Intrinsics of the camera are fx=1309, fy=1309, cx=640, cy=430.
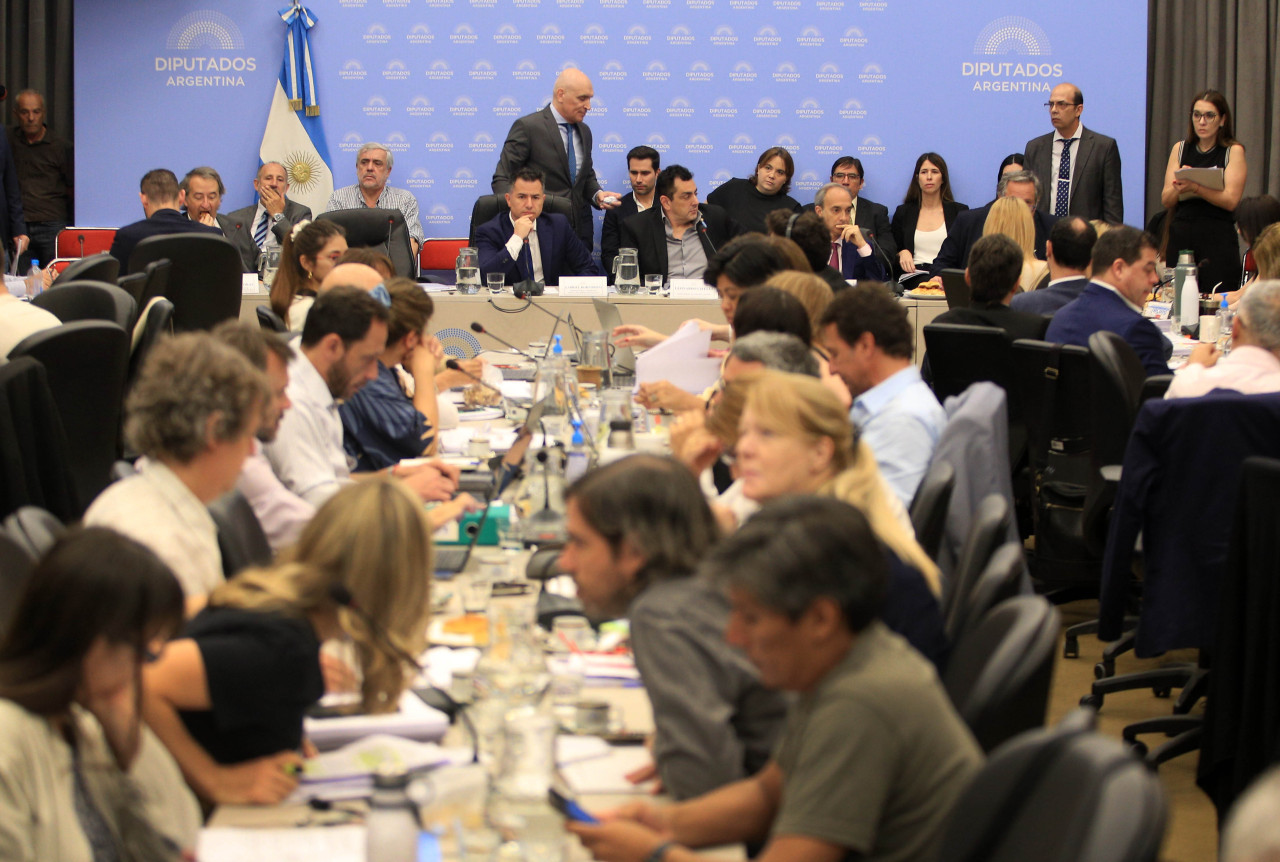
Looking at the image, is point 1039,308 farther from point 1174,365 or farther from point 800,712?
point 800,712

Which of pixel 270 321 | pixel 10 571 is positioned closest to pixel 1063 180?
pixel 270 321

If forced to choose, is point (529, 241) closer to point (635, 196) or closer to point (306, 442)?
point (635, 196)

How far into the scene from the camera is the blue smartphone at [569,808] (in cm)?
155

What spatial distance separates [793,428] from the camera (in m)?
2.16

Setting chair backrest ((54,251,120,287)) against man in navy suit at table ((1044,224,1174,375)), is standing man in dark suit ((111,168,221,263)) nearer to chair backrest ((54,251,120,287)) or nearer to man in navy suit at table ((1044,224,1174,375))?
chair backrest ((54,251,120,287))

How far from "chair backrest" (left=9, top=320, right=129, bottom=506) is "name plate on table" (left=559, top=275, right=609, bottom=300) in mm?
2990

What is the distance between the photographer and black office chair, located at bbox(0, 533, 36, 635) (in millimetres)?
1852

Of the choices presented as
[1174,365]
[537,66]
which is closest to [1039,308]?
[1174,365]

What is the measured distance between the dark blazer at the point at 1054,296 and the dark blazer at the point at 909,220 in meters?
3.23

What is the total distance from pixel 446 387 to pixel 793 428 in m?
2.45

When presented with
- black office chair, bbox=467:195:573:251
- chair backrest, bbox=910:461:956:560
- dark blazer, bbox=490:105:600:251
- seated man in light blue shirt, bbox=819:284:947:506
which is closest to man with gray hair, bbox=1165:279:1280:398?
seated man in light blue shirt, bbox=819:284:947:506

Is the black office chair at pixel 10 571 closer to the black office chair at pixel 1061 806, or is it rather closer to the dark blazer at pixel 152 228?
the black office chair at pixel 1061 806

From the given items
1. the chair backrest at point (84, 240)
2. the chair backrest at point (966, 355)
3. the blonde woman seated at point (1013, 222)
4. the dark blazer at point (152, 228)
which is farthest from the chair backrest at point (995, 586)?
the chair backrest at point (84, 240)

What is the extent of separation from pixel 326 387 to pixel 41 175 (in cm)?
709
